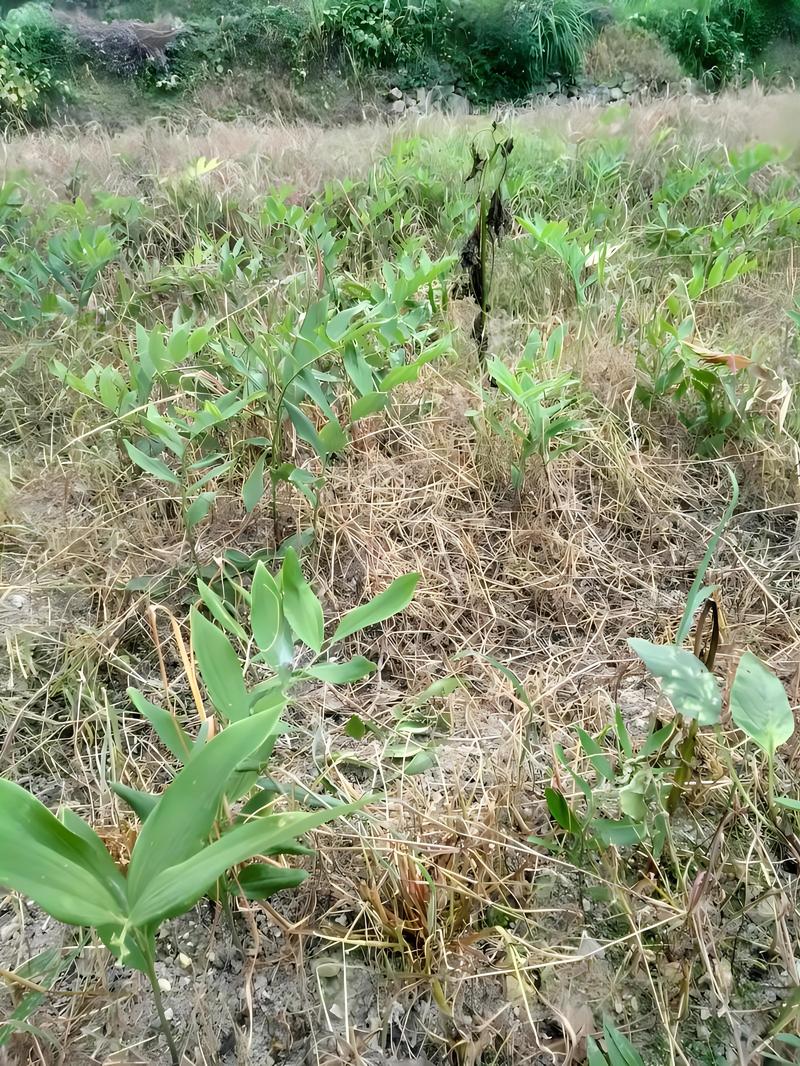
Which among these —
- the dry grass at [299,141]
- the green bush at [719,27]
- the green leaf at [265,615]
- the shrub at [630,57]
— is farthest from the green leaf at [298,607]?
the shrub at [630,57]

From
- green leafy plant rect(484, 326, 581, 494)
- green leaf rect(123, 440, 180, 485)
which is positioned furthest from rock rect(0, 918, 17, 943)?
green leafy plant rect(484, 326, 581, 494)

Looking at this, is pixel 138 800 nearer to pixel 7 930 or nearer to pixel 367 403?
pixel 7 930

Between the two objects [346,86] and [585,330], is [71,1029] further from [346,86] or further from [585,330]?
[346,86]

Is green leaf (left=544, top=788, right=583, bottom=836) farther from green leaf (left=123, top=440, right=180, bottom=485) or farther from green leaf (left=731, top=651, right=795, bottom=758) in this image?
green leaf (left=123, top=440, right=180, bottom=485)

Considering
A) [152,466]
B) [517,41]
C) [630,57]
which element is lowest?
[152,466]

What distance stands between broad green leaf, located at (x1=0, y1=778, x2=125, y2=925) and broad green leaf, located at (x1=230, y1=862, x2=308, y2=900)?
0.44 ft

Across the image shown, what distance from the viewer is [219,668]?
0.41 meters

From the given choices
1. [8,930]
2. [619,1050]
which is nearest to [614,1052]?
[619,1050]

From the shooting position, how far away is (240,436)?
3.05 ft

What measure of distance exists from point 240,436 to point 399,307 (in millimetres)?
324

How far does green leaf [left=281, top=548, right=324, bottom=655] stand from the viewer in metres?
0.48

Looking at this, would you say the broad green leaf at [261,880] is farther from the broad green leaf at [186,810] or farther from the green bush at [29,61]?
the green bush at [29,61]

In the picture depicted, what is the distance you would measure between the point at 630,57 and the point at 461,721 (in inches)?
126

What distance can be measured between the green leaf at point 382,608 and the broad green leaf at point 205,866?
0.19 m
